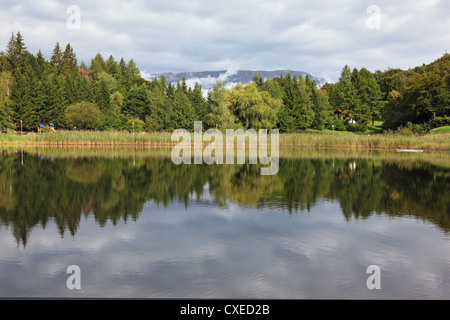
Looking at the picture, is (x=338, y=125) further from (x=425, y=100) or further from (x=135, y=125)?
(x=135, y=125)

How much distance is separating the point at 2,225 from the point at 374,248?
9.86 meters

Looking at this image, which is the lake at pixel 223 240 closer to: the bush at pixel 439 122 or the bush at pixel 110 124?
the bush at pixel 439 122

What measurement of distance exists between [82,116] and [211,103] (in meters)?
24.1

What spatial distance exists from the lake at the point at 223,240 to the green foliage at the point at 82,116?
54756 millimetres

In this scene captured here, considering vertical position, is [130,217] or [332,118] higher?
[332,118]

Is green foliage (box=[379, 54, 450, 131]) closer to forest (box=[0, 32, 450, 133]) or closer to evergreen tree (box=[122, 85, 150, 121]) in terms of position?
forest (box=[0, 32, 450, 133])

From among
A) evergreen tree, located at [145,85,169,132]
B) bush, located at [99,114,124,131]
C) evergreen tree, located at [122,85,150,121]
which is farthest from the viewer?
evergreen tree, located at [122,85,150,121]

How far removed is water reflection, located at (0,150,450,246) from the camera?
12.5 meters

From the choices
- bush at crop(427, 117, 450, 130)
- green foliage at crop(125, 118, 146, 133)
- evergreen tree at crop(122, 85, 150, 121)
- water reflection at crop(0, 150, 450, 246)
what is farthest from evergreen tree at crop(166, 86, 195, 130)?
water reflection at crop(0, 150, 450, 246)

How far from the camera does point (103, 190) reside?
1689 cm

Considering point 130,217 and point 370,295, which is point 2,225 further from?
point 370,295

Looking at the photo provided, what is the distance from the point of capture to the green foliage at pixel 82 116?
7038 cm

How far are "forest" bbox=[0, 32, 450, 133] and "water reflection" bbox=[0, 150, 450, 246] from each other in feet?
124
